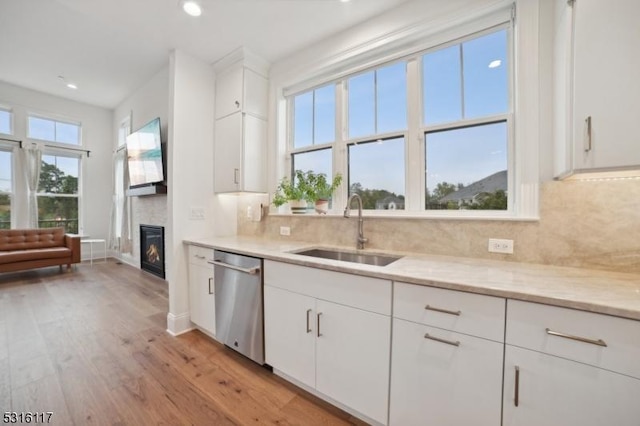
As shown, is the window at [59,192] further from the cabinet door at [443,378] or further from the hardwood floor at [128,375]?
the cabinet door at [443,378]

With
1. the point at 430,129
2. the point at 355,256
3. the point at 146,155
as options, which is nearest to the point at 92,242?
the point at 146,155

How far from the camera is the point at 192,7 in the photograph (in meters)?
1.97

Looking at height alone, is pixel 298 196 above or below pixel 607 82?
below

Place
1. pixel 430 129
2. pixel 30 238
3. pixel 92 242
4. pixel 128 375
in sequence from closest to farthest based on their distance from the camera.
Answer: pixel 128 375
pixel 430 129
pixel 30 238
pixel 92 242

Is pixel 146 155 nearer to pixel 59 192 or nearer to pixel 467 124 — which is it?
pixel 59 192

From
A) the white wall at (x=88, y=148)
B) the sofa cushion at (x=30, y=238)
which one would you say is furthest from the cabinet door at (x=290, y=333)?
the white wall at (x=88, y=148)

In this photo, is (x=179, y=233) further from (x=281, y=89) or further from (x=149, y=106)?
(x=149, y=106)

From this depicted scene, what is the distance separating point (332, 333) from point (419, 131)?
5.29 feet

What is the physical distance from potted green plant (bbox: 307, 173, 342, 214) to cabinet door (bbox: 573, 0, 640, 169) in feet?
5.17

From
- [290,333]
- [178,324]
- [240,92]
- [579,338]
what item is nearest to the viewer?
[579,338]

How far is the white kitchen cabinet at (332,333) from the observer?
Answer: 1291mm

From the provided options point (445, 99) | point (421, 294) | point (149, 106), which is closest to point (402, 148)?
point (445, 99)

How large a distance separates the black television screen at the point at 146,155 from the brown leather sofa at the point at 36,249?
167cm

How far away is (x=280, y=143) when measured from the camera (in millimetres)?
2709
